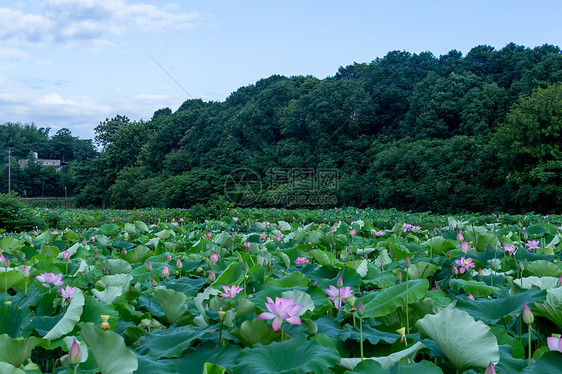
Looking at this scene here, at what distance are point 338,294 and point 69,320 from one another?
65cm

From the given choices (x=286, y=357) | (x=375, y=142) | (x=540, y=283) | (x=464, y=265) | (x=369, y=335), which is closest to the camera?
(x=286, y=357)

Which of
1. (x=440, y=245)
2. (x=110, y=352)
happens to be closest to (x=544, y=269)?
(x=440, y=245)

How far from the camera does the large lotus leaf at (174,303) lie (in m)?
1.10

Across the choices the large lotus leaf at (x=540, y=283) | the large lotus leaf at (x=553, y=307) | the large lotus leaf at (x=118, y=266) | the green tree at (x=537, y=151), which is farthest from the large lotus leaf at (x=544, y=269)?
the green tree at (x=537, y=151)

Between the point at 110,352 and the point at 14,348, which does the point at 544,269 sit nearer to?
the point at 110,352

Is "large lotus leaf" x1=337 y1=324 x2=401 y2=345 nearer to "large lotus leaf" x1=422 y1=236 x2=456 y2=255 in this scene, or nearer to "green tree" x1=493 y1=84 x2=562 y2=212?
"large lotus leaf" x1=422 y1=236 x2=456 y2=255

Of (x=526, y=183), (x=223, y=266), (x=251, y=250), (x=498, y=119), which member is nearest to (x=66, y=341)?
(x=223, y=266)

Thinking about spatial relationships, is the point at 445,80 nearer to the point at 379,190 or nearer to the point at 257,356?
the point at 379,190

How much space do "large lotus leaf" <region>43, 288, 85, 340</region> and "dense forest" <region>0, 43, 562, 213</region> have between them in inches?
591

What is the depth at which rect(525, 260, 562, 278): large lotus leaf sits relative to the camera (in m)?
1.43

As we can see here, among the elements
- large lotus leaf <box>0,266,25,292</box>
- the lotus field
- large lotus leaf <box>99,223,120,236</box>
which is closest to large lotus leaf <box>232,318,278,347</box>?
the lotus field

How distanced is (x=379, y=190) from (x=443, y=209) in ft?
9.23

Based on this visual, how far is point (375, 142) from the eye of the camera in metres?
21.9

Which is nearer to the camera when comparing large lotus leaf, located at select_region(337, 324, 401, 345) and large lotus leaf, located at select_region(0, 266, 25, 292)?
large lotus leaf, located at select_region(337, 324, 401, 345)
